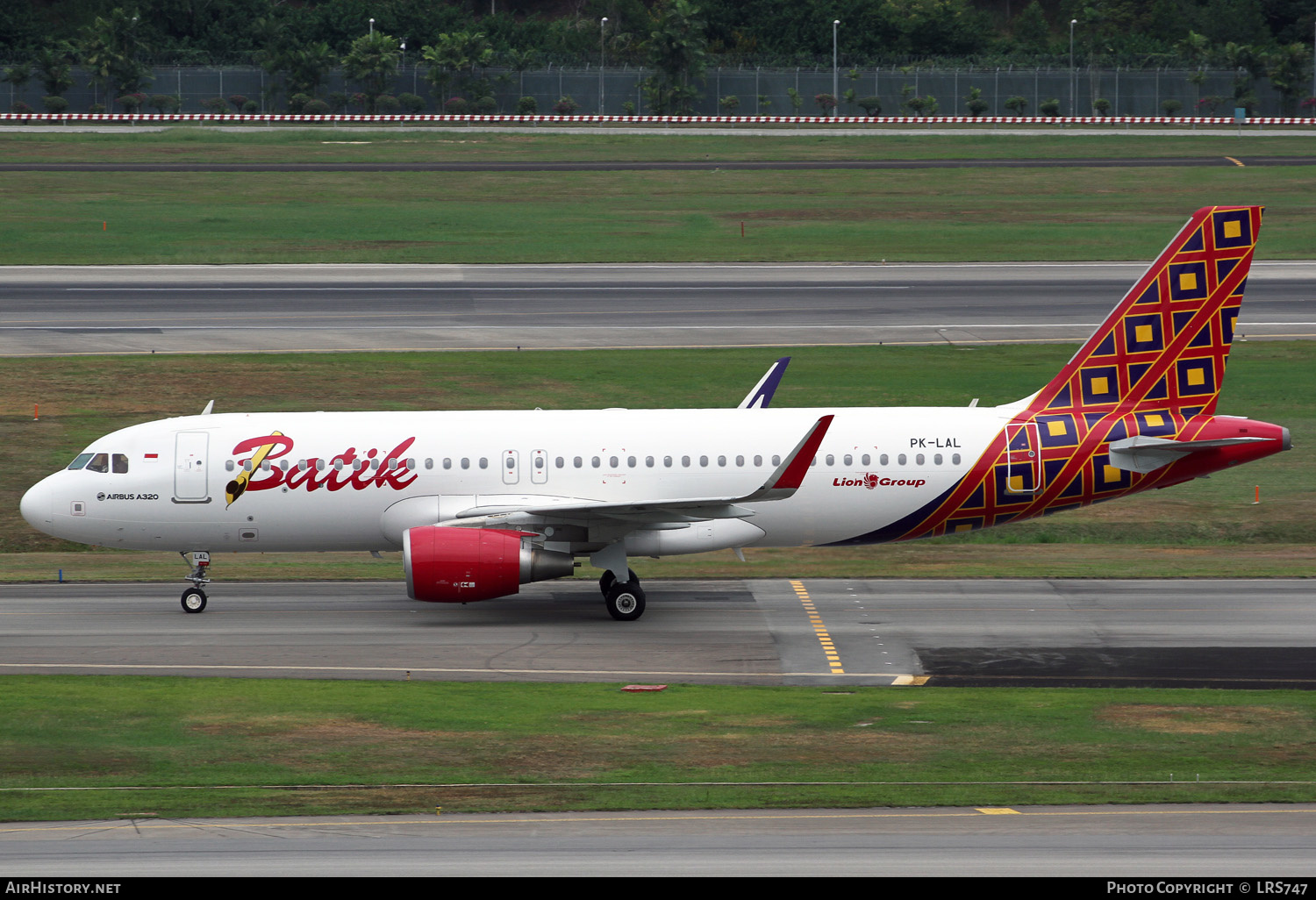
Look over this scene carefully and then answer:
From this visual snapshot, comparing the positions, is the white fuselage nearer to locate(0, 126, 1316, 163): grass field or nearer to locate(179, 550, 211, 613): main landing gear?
locate(179, 550, 211, 613): main landing gear

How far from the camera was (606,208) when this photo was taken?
93.6 metres

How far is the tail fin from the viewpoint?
3375cm

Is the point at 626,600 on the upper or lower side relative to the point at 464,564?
lower

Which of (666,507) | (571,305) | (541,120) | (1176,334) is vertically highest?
(541,120)

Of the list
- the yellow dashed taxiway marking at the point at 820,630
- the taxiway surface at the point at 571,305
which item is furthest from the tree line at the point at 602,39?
the yellow dashed taxiway marking at the point at 820,630

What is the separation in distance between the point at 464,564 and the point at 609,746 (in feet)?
26.4

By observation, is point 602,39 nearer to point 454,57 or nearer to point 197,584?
point 454,57

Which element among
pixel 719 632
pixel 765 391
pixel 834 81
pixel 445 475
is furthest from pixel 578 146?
pixel 719 632

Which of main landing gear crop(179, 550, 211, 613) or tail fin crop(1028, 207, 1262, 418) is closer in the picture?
main landing gear crop(179, 550, 211, 613)

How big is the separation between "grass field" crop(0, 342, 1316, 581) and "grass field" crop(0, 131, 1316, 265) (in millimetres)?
22859

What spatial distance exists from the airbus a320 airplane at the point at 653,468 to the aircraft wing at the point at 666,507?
0.58ft

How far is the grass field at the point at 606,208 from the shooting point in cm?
8069

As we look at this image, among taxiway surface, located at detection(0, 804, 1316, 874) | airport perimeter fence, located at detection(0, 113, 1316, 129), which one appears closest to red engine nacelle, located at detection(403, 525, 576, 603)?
taxiway surface, located at detection(0, 804, 1316, 874)

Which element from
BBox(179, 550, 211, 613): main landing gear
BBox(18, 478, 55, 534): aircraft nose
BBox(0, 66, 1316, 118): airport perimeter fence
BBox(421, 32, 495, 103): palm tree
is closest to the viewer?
BBox(18, 478, 55, 534): aircraft nose
